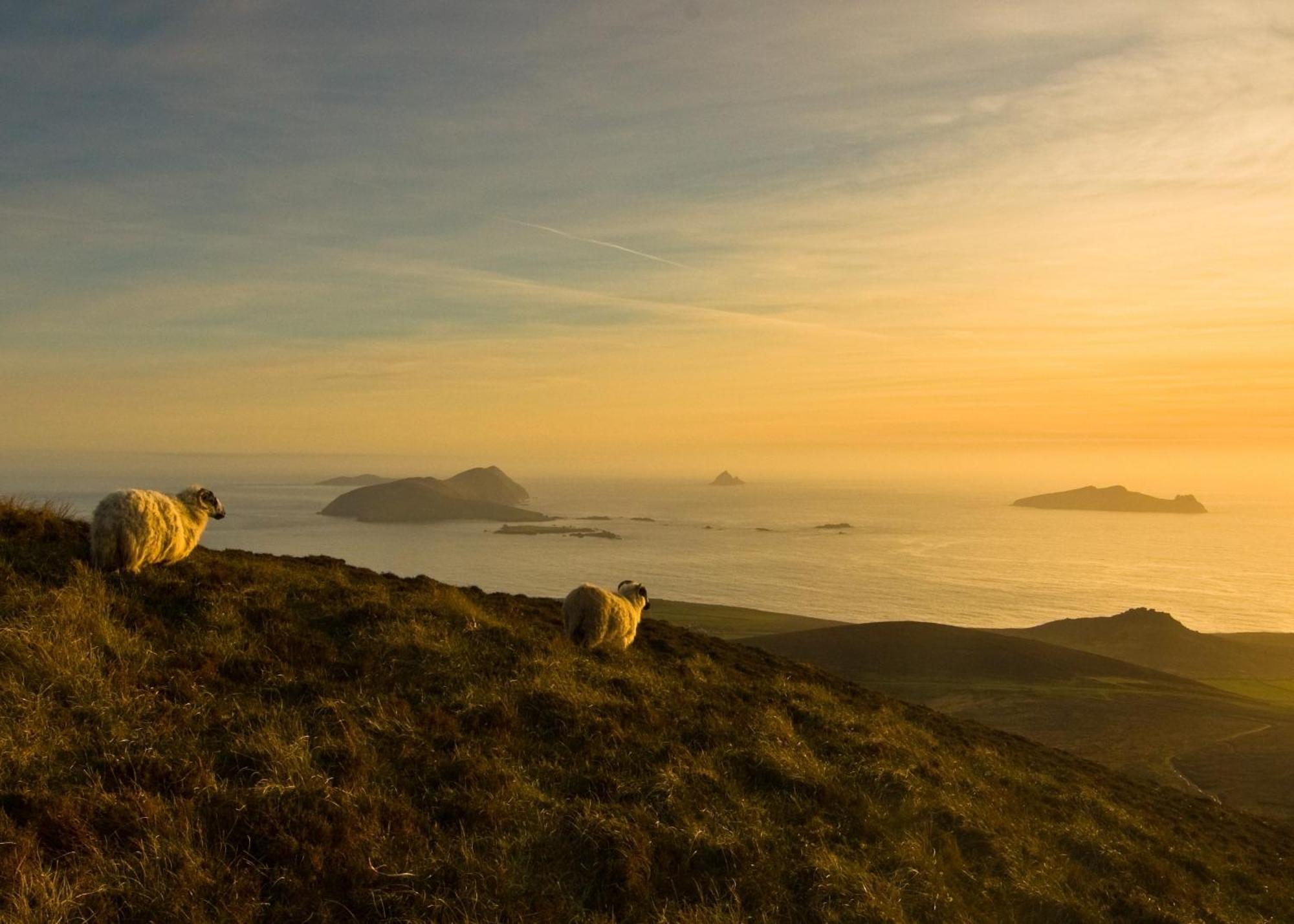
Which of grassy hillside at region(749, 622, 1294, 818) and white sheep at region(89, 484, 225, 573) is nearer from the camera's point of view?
white sheep at region(89, 484, 225, 573)

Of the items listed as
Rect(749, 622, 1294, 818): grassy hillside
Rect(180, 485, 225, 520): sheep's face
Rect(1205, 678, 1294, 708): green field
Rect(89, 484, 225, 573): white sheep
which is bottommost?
Rect(1205, 678, 1294, 708): green field

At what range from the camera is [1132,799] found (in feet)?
72.5

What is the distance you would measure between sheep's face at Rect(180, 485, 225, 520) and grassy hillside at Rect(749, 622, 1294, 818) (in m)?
50.9

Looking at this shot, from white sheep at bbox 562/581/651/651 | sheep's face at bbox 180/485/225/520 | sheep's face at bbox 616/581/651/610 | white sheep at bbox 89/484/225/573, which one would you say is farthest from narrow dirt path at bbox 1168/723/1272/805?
white sheep at bbox 89/484/225/573

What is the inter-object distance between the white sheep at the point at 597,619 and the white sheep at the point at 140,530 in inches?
305

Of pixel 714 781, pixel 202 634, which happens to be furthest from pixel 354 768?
pixel 714 781

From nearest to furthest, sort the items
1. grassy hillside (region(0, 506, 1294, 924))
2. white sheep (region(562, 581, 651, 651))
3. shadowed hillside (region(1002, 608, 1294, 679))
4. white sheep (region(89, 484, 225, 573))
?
grassy hillside (region(0, 506, 1294, 924)) < white sheep (region(89, 484, 225, 573)) < white sheep (region(562, 581, 651, 651)) < shadowed hillside (region(1002, 608, 1294, 679))

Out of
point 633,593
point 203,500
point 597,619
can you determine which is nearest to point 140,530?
point 203,500

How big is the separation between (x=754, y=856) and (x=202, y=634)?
337 inches

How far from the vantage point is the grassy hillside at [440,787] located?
6.81 m

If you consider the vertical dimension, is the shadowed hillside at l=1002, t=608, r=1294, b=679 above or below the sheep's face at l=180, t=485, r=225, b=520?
below

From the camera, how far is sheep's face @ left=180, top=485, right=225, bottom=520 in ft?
47.0

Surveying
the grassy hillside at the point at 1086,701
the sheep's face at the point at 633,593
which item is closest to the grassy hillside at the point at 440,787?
the sheep's face at the point at 633,593

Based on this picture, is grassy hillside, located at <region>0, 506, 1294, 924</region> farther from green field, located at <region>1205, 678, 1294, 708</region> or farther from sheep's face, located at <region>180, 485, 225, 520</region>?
green field, located at <region>1205, 678, 1294, 708</region>
